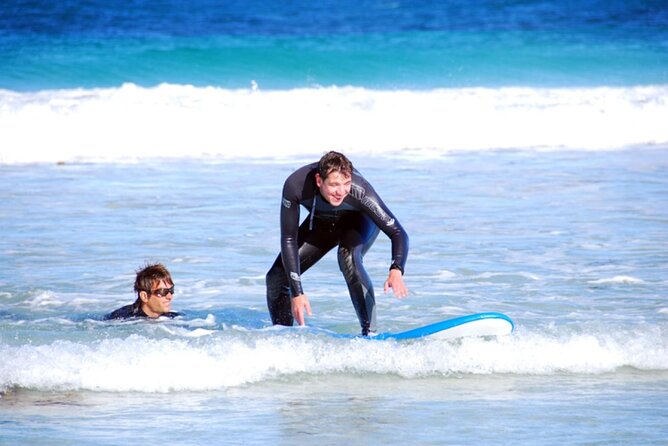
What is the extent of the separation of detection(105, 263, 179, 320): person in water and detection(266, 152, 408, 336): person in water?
712 mm

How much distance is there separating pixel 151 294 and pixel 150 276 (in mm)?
120

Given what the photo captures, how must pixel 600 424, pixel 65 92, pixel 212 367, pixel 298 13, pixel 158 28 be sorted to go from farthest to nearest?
pixel 298 13 → pixel 158 28 → pixel 65 92 → pixel 212 367 → pixel 600 424

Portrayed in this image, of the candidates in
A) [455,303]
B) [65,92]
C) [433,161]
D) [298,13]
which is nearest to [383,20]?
[298,13]

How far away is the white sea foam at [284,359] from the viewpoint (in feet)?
19.7

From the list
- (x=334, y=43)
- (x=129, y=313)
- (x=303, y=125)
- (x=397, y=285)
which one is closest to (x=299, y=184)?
(x=397, y=285)

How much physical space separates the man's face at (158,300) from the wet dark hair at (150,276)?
26 mm

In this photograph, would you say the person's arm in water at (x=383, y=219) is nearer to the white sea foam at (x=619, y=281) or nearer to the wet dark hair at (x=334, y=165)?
the wet dark hair at (x=334, y=165)

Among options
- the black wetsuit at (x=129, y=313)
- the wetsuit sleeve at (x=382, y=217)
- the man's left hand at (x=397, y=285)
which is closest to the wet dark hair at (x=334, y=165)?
the wetsuit sleeve at (x=382, y=217)

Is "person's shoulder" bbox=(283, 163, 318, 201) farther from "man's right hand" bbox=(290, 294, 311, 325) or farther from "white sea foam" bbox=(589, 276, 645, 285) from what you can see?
"white sea foam" bbox=(589, 276, 645, 285)

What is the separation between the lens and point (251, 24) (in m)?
35.7

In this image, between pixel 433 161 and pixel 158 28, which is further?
pixel 158 28

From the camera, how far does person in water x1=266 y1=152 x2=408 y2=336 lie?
655 centimetres

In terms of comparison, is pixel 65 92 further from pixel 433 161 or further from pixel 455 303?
pixel 455 303

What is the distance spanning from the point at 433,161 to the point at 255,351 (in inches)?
376
